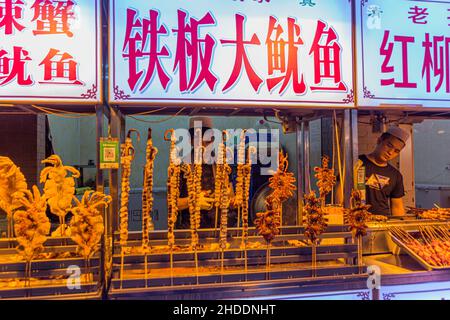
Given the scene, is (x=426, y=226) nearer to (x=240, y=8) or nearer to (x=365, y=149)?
(x=240, y=8)

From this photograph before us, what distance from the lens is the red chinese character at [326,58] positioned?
8.46 feet

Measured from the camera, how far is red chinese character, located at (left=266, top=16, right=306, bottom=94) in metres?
2.52

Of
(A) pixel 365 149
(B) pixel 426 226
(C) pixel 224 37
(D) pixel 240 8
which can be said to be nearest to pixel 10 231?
(C) pixel 224 37

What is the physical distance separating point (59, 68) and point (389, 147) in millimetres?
3610

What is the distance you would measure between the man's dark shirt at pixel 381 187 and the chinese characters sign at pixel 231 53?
7.27 ft

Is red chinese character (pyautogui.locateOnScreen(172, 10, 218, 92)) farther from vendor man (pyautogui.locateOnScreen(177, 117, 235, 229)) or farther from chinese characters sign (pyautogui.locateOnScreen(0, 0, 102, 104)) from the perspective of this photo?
vendor man (pyautogui.locateOnScreen(177, 117, 235, 229))

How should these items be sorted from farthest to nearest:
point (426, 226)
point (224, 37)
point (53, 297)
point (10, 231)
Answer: point (426, 226)
point (10, 231)
point (224, 37)
point (53, 297)

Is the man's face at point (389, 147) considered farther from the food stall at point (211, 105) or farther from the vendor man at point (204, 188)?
the vendor man at point (204, 188)

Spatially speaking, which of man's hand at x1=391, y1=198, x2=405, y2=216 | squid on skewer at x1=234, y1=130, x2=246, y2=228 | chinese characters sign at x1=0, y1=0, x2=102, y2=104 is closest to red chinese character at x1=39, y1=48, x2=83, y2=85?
chinese characters sign at x1=0, y1=0, x2=102, y2=104

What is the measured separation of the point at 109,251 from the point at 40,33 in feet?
4.75

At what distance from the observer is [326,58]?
2.60 m

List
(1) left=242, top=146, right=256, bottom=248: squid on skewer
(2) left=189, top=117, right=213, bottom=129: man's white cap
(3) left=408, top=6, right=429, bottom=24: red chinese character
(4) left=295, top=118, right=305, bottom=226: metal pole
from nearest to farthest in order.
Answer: (1) left=242, top=146, right=256, bottom=248: squid on skewer < (3) left=408, top=6, right=429, bottom=24: red chinese character < (4) left=295, top=118, right=305, bottom=226: metal pole < (2) left=189, top=117, right=213, bottom=129: man's white cap

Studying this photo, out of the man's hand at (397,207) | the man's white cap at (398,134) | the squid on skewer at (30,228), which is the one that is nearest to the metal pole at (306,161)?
the man's white cap at (398,134)

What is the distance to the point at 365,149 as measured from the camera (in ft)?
19.8
